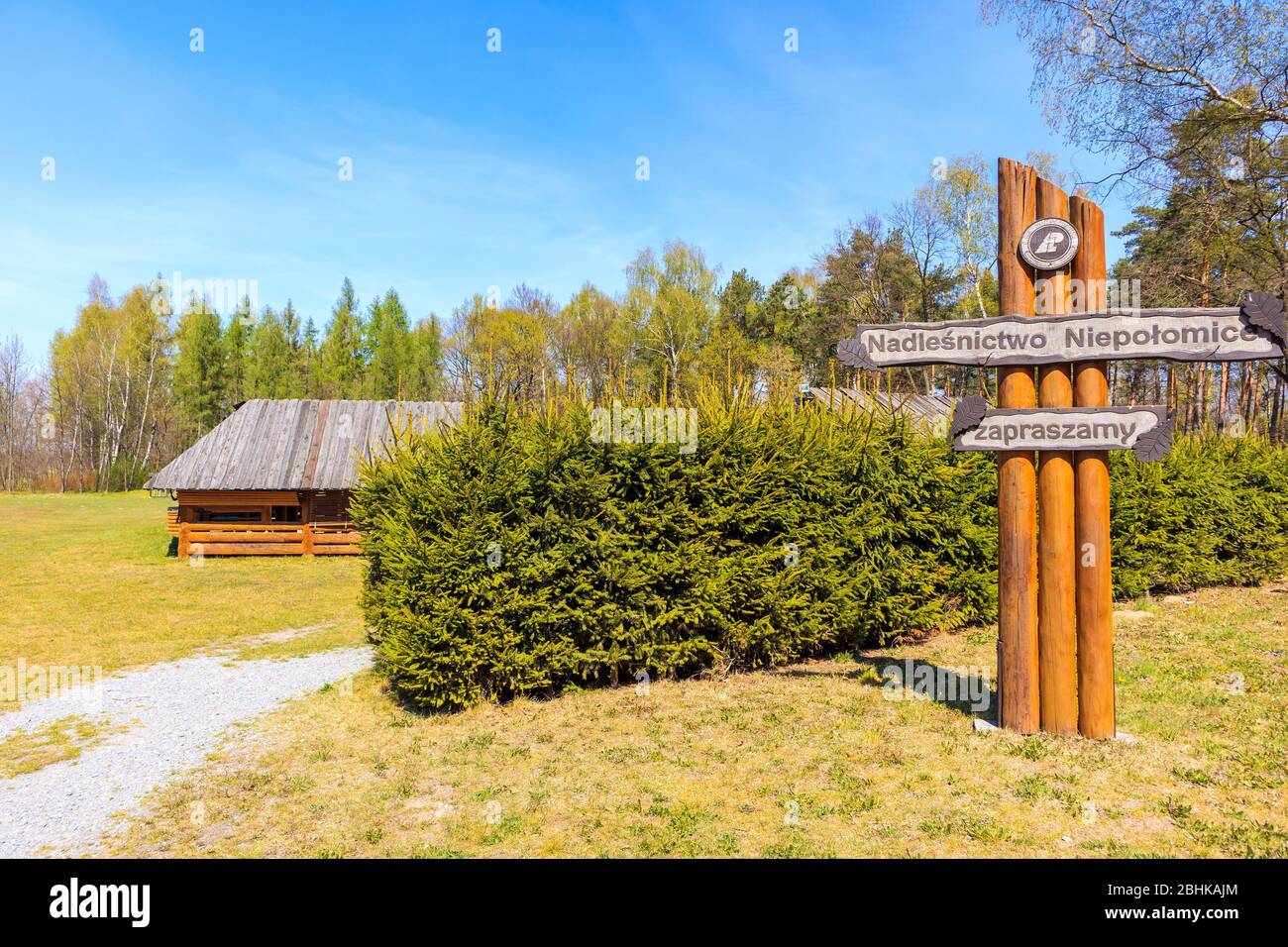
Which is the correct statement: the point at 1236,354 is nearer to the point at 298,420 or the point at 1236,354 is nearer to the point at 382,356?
the point at 298,420

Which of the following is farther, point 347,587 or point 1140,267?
point 1140,267

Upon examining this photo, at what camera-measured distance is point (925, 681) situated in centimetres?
753

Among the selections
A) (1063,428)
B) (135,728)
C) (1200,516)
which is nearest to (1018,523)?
(1063,428)

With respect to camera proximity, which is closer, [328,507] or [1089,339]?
[1089,339]

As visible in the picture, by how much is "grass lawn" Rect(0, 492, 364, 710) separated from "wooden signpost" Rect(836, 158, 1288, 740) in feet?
31.6

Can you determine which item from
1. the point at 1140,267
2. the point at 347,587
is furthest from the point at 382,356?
the point at 1140,267

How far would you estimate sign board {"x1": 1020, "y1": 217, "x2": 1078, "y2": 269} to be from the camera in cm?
560

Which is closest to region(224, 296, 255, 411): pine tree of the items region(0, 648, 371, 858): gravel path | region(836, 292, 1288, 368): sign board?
region(0, 648, 371, 858): gravel path

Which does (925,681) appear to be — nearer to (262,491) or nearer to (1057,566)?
(1057,566)

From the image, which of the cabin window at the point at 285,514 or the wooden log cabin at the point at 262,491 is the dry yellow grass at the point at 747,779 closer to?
the wooden log cabin at the point at 262,491

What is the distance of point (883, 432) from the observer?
351 inches

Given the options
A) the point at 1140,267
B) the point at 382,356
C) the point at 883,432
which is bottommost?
the point at 883,432

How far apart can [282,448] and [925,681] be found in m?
21.2

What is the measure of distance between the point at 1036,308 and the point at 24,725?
34.5 feet
